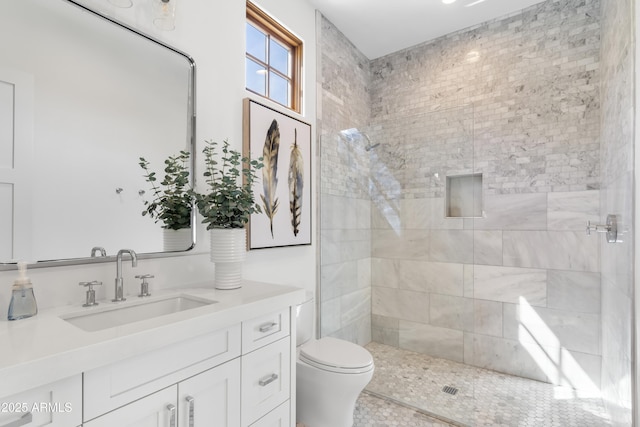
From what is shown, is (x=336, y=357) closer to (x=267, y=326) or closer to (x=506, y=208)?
(x=267, y=326)

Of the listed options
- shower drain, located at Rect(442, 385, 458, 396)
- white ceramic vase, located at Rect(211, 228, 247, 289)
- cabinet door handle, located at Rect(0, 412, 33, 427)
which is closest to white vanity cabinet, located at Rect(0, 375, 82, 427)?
cabinet door handle, located at Rect(0, 412, 33, 427)

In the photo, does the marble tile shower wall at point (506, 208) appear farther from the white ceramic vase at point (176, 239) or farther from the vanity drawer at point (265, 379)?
the white ceramic vase at point (176, 239)

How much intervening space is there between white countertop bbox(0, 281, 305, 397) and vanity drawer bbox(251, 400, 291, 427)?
45 cm

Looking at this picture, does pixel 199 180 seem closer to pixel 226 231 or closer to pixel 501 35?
pixel 226 231

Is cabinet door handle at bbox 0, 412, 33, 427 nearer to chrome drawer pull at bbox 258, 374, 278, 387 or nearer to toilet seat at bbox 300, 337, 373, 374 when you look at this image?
chrome drawer pull at bbox 258, 374, 278, 387

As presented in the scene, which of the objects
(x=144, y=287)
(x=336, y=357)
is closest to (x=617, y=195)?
(x=336, y=357)

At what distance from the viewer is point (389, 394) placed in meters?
2.40

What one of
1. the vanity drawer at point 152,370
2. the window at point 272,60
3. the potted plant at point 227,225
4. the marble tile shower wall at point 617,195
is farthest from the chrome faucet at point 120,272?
the marble tile shower wall at point 617,195

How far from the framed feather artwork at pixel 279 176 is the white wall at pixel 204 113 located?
8 cm

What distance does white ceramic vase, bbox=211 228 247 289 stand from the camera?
152 centimetres

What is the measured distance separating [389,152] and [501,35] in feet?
4.46

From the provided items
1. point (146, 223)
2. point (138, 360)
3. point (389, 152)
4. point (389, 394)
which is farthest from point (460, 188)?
point (138, 360)

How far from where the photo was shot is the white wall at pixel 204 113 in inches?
49.4

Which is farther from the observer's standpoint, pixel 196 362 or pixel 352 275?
pixel 352 275
